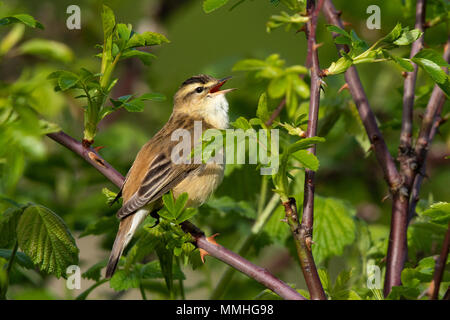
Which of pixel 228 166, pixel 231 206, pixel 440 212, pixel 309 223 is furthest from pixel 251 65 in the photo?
pixel 440 212

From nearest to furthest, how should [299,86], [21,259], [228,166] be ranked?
[21,259], [299,86], [228,166]

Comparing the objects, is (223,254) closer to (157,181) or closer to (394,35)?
(394,35)

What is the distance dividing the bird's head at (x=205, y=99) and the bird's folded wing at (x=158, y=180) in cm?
81

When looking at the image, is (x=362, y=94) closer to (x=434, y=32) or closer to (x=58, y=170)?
(x=434, y=32)

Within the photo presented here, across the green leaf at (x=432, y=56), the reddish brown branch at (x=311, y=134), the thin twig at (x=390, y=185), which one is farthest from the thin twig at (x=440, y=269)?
the green leaf at (x=432, y=56)

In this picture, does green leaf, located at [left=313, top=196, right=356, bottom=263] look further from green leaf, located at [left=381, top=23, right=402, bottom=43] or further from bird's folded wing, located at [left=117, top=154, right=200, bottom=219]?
green leaf, located at [left=381, top=23, right=402, bottom=43]

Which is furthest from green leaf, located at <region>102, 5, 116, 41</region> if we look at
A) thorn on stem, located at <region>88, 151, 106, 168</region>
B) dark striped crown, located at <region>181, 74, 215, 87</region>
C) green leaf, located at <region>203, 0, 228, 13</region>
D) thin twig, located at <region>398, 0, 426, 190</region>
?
dark striped crown, located at <region>181, 74, 215, 87</region>

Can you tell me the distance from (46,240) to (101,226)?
65cm

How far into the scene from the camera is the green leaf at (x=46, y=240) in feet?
7.43

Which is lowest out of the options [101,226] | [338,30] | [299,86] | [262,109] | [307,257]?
[307,257]

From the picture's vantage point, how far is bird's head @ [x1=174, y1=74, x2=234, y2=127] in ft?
13.1

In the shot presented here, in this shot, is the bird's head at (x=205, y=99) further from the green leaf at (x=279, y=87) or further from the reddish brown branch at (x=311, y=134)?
the reddish brown branch at (x=311, y=134)

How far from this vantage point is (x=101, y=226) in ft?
9.65
